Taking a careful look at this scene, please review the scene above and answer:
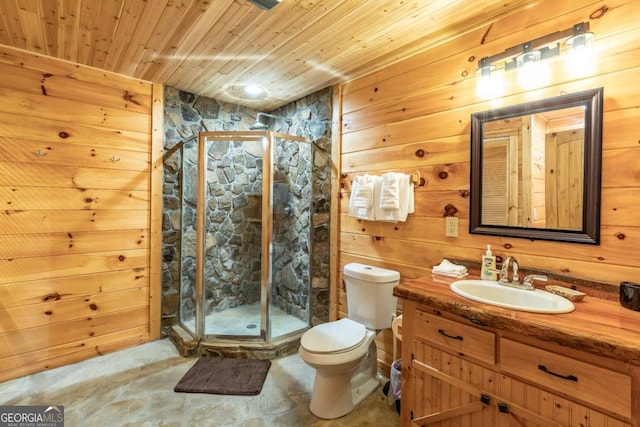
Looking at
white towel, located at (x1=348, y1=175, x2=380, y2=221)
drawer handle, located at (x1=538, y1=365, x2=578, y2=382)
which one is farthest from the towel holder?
drawer handle, located at (x1=538, y1=365, x2=578, y2=382)

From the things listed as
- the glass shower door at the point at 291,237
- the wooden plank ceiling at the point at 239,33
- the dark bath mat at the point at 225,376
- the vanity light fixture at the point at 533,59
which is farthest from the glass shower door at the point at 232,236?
the vanity light fixture at the point at 533,59

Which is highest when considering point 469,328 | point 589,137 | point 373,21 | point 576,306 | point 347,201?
point 373,21

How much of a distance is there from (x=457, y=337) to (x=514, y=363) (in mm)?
219

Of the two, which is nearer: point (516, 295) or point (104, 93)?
point (516, 295)

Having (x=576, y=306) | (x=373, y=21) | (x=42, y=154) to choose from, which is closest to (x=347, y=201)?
(x=373, y=21)

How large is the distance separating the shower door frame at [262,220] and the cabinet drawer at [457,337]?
1.45 m

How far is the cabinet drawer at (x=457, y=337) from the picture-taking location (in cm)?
122

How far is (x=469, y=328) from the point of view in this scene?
50.1 inches

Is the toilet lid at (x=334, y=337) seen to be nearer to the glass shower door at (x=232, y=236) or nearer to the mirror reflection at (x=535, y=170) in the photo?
the glass shower door at (x=232, y=236)

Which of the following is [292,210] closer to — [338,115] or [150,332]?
[338,115]

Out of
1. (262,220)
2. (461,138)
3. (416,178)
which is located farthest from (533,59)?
(262,220)

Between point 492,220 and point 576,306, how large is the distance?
1.85 feet

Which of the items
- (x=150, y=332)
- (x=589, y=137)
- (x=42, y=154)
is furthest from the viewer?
(x=150, y=332)

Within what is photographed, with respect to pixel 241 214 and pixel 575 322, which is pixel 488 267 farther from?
pixel 241 214
